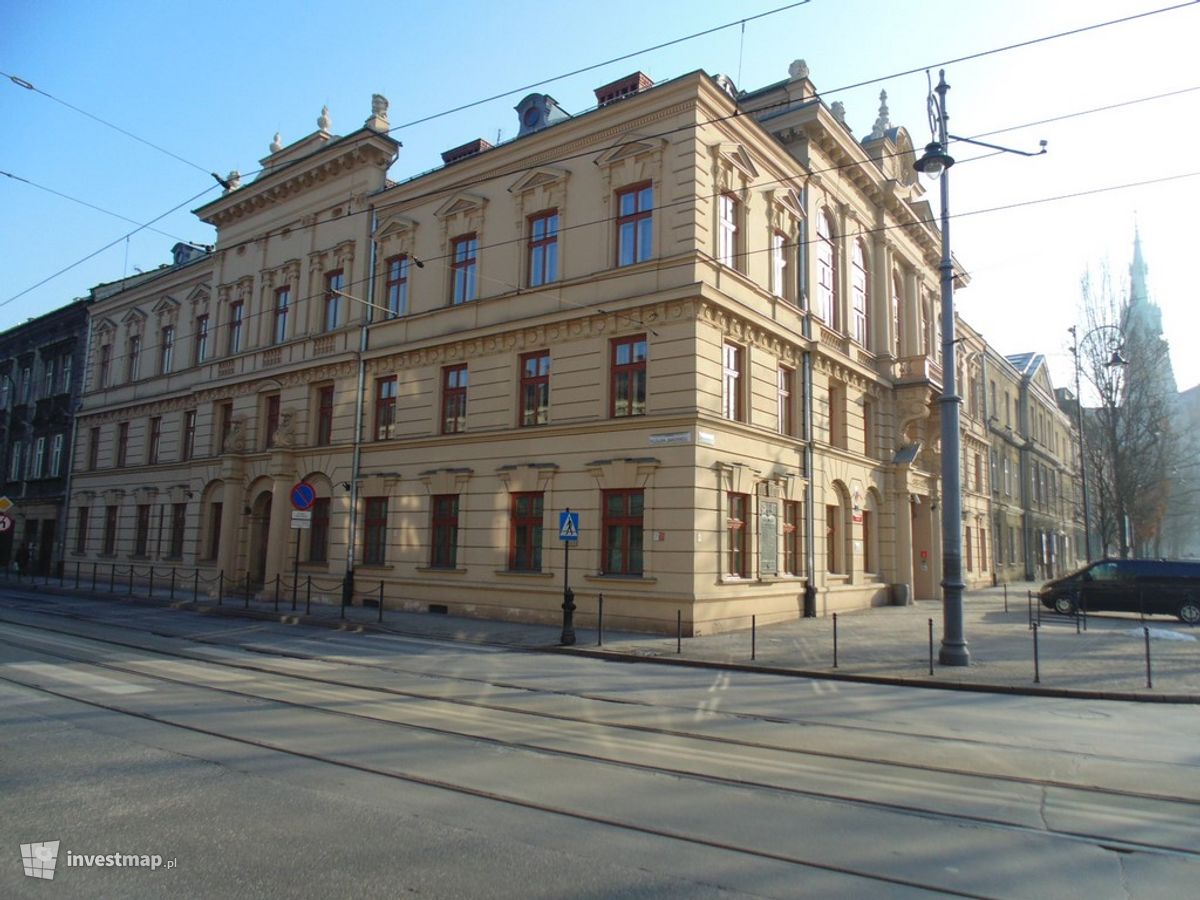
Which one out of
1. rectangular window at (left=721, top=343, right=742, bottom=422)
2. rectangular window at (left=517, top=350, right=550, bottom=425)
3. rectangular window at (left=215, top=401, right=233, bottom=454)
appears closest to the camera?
rectangular window at (left=721, top=343, right=742, bottom=422)

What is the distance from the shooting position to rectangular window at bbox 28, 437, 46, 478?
133ft

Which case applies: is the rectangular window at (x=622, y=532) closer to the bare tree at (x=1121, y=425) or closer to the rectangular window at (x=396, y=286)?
the rectangular window at (x=396, y=286)

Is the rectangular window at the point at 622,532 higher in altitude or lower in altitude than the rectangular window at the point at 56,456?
lower

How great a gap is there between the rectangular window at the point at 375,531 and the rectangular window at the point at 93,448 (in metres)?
20.8

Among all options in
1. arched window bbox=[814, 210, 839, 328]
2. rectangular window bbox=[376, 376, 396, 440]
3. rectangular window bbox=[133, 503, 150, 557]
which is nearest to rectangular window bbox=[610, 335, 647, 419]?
arched window bbox=[814, 210, 839, 328]

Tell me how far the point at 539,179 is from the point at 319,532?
13536 mm

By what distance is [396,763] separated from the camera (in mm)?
7027

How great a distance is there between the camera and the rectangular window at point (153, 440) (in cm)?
3372

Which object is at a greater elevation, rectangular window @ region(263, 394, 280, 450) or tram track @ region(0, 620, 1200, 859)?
rectangular window @ region(263, 394, 280, 450)

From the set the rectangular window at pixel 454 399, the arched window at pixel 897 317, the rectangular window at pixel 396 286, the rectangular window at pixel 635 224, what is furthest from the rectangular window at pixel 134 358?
the arched window at pixel 897 317

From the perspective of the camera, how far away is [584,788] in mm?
6457

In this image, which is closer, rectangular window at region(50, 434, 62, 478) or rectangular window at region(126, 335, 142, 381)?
rectangular window at region(126, 335, 142, 381)

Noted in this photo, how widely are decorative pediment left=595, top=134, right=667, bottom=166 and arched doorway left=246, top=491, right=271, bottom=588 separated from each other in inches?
677

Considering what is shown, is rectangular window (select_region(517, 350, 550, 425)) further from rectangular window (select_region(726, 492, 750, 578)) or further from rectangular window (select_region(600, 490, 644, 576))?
rectangular window (select_region(726, 492, 750, 578))
